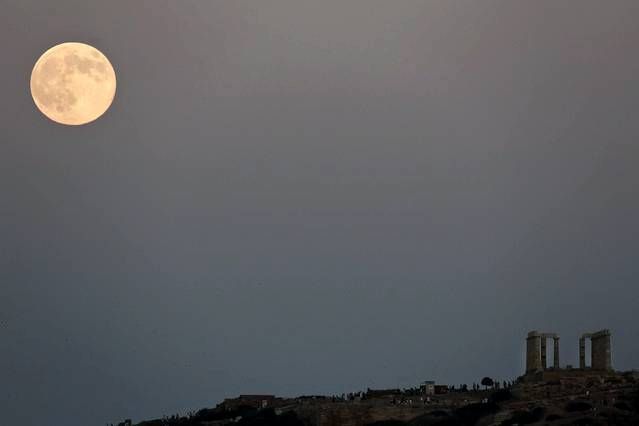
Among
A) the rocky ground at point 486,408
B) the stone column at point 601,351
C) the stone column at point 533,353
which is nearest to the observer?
the rocky ground at point 486,408

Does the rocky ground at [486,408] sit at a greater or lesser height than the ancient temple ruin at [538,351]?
lesser

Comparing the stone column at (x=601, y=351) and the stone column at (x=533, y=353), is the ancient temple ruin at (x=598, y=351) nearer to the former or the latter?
the stone column at (x=601, y=351)

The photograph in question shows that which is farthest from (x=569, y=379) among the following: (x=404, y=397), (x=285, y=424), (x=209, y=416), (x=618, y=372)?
(x=209, y=416)

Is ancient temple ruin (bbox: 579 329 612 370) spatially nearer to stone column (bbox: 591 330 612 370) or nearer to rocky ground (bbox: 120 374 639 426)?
stone column (bbox: 591 330 612 370)

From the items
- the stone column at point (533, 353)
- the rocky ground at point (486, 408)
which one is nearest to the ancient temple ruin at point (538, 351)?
the stone column at point (533, 353)

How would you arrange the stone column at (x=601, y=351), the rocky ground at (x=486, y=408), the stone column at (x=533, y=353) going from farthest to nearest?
the stone column at (x=533, y=353)
the stone column at (x=601, y=351)
the rocky ground at (x=486, y=408)

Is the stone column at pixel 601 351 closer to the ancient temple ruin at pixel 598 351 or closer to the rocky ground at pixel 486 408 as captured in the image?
the ancient temple ruin at pixel 598 351

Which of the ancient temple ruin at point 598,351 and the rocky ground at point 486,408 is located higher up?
the ancient temple ruin at point 598,351

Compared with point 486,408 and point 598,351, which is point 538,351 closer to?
point 598,351

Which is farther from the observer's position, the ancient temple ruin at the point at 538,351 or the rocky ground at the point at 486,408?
the ancient temple ruin at the point at 538,351

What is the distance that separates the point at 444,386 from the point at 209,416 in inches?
762

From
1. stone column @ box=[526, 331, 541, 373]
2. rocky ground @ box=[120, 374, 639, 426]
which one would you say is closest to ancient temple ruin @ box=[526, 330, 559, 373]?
stone column @ box=[526, 331, 541, 373]

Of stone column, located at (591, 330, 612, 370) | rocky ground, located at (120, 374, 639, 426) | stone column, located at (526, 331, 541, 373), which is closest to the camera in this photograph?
rocky ground, located at (120, 374, 639, 426)

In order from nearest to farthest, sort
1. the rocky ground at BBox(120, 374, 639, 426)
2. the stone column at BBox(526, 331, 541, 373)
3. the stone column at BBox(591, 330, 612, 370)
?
the rocky ground at BBox(120, 374, 639, 426) < the stone column at BBox(591, 330, 612, 370) < the stone column at BBox(526, 331, 541, 373)
